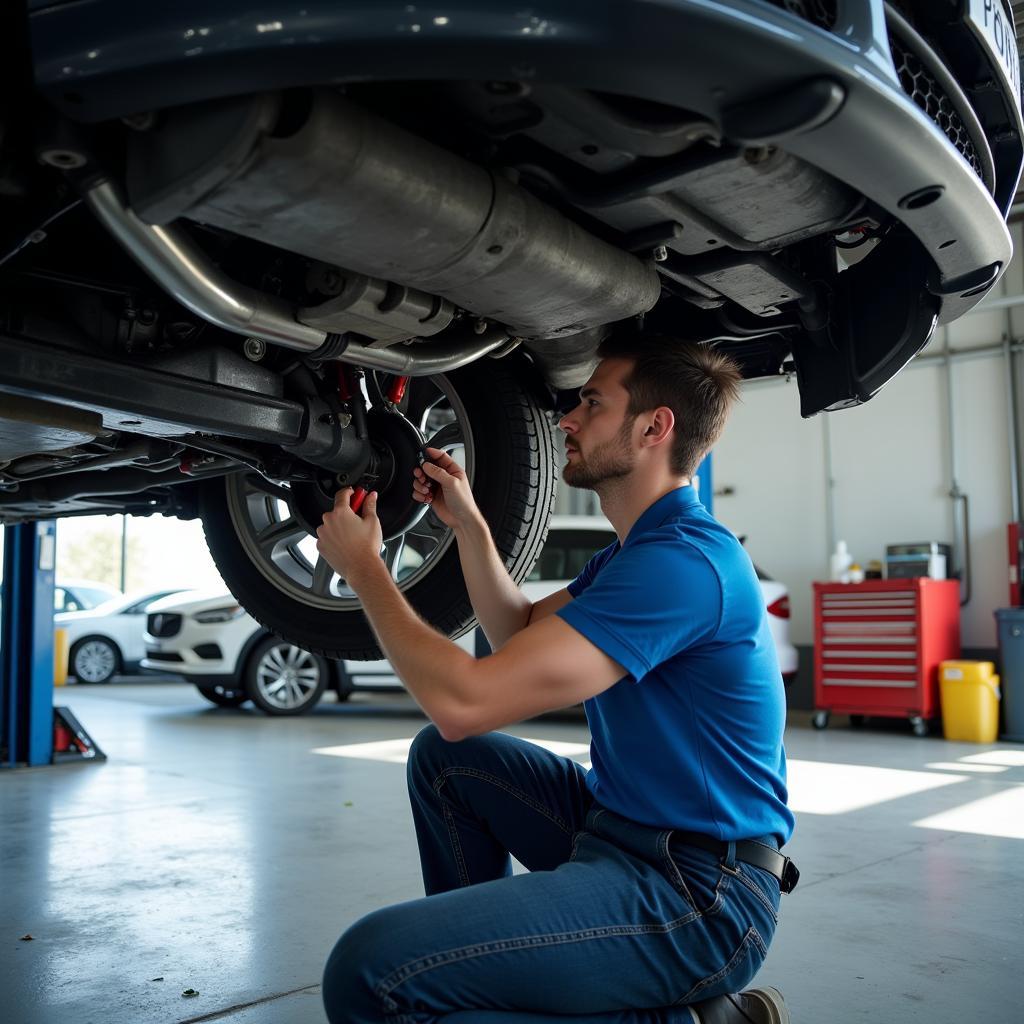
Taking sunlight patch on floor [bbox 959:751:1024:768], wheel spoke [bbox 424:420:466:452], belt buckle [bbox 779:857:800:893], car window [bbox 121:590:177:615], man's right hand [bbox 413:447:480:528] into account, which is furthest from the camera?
car window [bbox 121:590:177:615]

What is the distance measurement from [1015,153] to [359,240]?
88 cm

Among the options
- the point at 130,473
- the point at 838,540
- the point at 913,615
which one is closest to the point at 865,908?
the point at 130,473

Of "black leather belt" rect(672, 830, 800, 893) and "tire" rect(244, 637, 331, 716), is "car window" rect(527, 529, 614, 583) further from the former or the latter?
"black leather belt" rect(672, 830, 800, 893)

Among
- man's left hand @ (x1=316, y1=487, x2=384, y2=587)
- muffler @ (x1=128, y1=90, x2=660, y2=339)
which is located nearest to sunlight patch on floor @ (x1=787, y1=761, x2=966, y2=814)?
man's left hand @ (x1=316, y1=487, x2=384, y2=587)

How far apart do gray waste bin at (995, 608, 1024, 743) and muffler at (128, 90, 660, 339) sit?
508cm

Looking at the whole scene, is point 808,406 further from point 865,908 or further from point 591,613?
point 865,908

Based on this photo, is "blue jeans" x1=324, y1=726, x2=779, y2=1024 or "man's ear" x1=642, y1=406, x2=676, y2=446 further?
"man's ear" x1=642, y1=406, x2=676, y2=446

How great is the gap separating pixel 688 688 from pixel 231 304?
2.28ft

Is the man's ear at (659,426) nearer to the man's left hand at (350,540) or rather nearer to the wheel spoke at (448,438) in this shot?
the man's left hand at (350,540)

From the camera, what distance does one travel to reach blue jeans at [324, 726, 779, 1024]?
3.45 ft

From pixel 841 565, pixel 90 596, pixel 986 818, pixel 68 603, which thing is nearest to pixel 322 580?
pixel 986 818

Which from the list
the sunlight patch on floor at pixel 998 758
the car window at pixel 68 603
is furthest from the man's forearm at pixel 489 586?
the car window at pixel 68 603

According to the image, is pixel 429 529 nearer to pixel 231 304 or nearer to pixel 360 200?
pixel 231 304

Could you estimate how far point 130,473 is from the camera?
2107 mm
